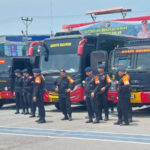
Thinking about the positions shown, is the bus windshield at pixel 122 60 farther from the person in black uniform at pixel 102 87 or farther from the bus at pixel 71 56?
the person in black uniform at pixel 102 87

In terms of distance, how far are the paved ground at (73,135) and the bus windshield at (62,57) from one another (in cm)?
298

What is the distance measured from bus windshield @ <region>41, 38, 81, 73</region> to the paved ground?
2979mm

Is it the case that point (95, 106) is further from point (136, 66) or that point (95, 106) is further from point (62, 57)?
point (62, 57)

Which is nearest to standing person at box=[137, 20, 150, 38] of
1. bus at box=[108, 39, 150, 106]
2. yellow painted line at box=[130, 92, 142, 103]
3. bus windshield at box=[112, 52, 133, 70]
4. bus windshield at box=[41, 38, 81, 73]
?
bus windshield at box=[41, 38, 81, 73]

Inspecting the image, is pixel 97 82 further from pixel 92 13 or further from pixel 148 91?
pixel 92 13

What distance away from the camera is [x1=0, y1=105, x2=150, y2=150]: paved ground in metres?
7.93

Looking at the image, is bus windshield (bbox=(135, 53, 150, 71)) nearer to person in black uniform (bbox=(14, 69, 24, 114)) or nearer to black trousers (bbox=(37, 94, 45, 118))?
black trousers (bbox=(37, 94, 45, 118))

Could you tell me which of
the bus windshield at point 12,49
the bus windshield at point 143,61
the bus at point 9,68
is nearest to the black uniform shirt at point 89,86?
the bus windshield at point 143,61

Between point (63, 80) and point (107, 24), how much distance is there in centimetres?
2172

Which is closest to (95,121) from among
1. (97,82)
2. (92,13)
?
(97,82)

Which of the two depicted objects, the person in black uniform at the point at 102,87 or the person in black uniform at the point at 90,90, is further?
the person in black uniform at the point at 102,87

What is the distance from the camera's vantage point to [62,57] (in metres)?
14.8

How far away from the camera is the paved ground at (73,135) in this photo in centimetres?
793

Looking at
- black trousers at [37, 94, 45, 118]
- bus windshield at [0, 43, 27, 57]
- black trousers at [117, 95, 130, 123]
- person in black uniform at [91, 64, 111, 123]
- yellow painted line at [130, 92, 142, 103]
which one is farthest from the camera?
bus windshield at [0, 43, 27, 57]
